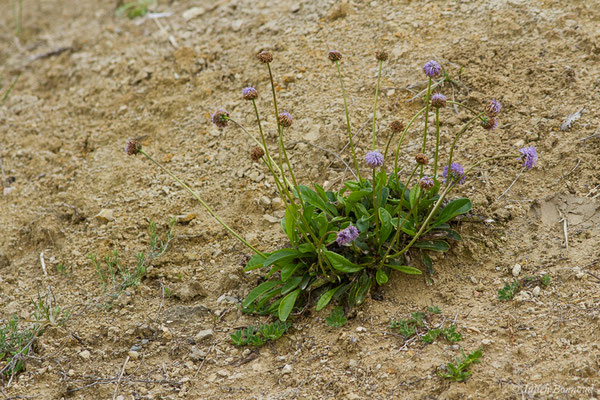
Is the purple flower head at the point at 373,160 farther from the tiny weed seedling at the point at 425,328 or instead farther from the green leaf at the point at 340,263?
the tiny weed seedling at the point at 425,328

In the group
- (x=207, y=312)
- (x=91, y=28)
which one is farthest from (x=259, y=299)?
(x=91, y=28)

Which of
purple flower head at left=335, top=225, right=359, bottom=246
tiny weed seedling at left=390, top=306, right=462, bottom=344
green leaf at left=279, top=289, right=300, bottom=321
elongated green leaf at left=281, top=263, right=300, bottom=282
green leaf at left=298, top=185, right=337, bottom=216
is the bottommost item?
green leaf at left=279, top=289, right=300, bottom=321

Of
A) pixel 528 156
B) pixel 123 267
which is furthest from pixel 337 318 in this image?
pixel 123 267

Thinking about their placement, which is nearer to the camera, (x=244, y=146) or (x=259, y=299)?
(x=259, y=299)

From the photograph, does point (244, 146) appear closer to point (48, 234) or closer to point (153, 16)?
point (48, 234)

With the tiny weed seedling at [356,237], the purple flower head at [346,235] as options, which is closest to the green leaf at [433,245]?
the tiny weed seedling at [356,237]

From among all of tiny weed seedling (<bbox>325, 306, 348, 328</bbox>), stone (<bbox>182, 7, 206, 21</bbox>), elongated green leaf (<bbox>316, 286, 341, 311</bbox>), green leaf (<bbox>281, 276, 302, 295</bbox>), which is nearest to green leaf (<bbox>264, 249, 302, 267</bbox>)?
green leaf (<bbox>281, 276, 302, 295</bbox>)

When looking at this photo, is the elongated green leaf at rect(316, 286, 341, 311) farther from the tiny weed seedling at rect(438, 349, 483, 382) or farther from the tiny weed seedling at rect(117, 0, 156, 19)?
the tiny weed seedling at rect(117, 0, 156, 19)
